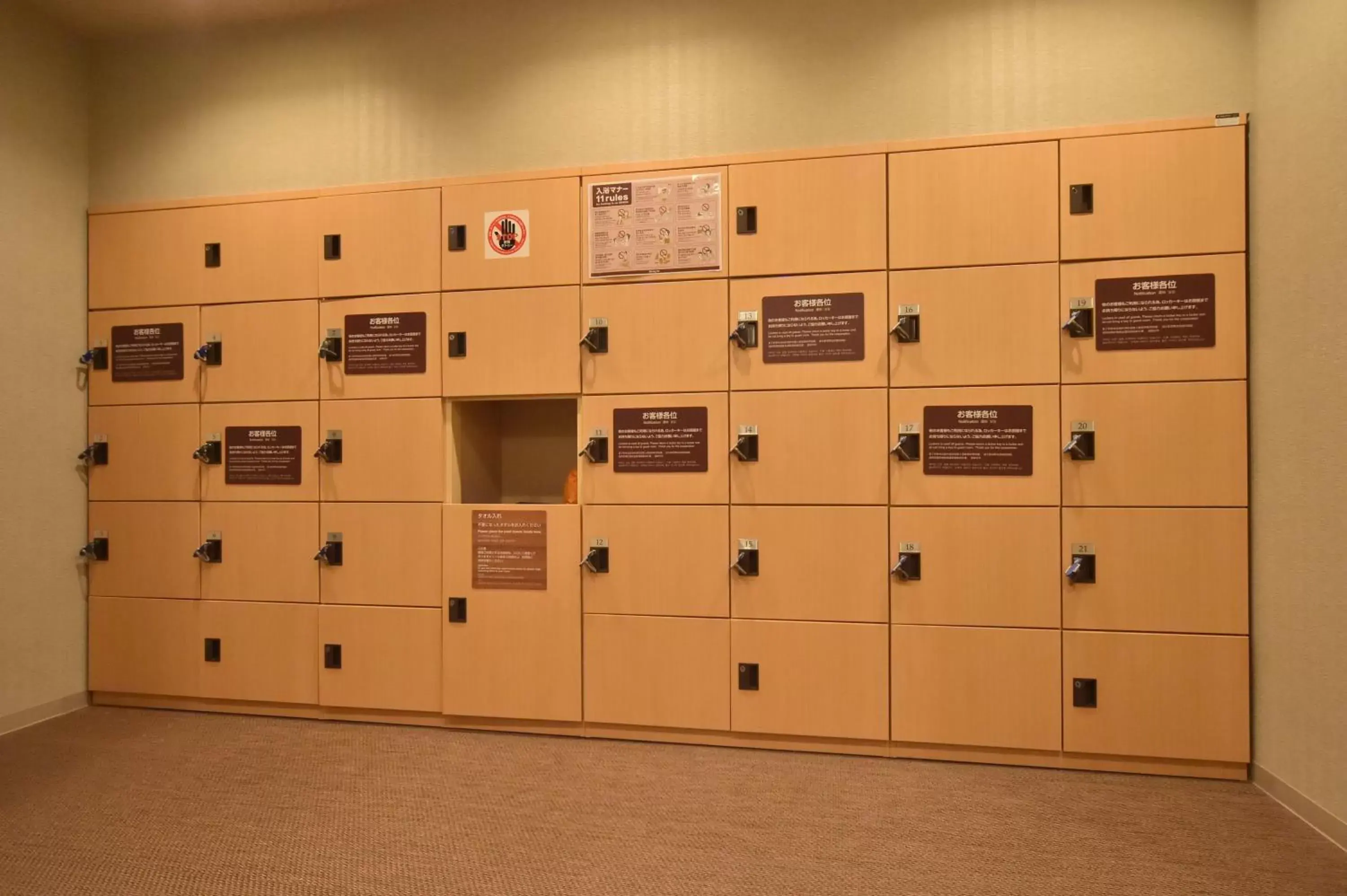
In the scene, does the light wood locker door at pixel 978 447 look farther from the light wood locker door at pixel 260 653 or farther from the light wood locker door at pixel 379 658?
Result: the light wood locker door at pixel 260 653

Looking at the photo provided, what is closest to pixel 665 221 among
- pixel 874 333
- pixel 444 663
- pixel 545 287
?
pixel 545 287

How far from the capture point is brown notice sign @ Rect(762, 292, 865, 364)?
133 inches

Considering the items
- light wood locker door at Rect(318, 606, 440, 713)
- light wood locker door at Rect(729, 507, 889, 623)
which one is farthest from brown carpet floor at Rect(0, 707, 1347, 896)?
light wood locker door at Rect(729, 507, 889, 623)

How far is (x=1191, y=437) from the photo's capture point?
10.2ft

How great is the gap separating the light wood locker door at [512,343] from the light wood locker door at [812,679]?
4.63 feet

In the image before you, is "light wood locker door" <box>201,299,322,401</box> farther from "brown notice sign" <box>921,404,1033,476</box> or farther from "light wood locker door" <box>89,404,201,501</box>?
"brown notice sign" <box>921,404,1033,476</box>

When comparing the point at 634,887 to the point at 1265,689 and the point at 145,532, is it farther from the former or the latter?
the point at 145,532

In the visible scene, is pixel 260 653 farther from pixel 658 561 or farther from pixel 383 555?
pixel 658 561

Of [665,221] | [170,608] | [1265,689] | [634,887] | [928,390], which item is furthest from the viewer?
[170,608]

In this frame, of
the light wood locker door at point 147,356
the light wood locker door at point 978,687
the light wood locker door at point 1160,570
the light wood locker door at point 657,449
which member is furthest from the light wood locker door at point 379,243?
the light wood locker door at point 1160,570

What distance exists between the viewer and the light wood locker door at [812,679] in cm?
334

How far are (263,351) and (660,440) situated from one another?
6.86ft

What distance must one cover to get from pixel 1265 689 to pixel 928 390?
170 centimetres

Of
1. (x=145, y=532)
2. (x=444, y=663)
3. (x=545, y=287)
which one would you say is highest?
(x=545, y=287)
